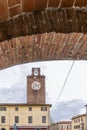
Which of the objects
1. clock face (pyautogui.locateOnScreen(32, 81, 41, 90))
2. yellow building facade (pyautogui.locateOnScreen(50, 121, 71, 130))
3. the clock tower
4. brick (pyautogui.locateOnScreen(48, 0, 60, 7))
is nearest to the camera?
brick (pyautogui.locateOnScreen(48, 0, 60, 7))

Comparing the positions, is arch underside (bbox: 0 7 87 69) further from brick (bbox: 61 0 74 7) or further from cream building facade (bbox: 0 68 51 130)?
cream building facade (bbox: 0 68 51 130)

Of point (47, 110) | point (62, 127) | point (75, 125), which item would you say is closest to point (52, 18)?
point (47, 110)

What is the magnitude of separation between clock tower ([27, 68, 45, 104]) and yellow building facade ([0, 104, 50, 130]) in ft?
5.01

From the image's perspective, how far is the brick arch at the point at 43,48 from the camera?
12.1ft

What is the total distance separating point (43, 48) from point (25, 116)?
6211cm

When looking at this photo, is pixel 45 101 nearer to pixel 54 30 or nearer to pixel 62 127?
pixel 62 127

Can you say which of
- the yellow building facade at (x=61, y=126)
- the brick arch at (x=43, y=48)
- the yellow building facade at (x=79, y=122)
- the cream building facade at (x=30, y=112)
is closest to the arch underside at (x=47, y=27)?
the brick arch at (x=43, y=48)

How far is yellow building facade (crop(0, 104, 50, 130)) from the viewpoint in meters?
64.6

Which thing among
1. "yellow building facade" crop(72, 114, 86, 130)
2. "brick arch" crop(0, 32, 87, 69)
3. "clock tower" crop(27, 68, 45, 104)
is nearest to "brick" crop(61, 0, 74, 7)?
"brick arch" crop(0, 32, 87, 69)

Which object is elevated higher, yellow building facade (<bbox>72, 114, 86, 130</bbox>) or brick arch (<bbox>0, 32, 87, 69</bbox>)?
yellow building facade (<bbox>72, 114, 86, 130</bbox>)

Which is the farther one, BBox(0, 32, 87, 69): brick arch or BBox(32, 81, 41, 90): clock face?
BBox(32, 81, 41, 90): clock face

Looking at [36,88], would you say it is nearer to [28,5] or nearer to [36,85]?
[36,85]

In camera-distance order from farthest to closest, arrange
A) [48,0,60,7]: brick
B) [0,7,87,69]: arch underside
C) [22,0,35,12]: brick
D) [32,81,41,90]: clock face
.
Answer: [32,81,41,90]: clock face, [0,7,87,69]: arch underside, [48,0,60,7]: brick, [22,0,35,12]: brick

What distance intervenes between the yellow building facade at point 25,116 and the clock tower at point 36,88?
5.01ft
